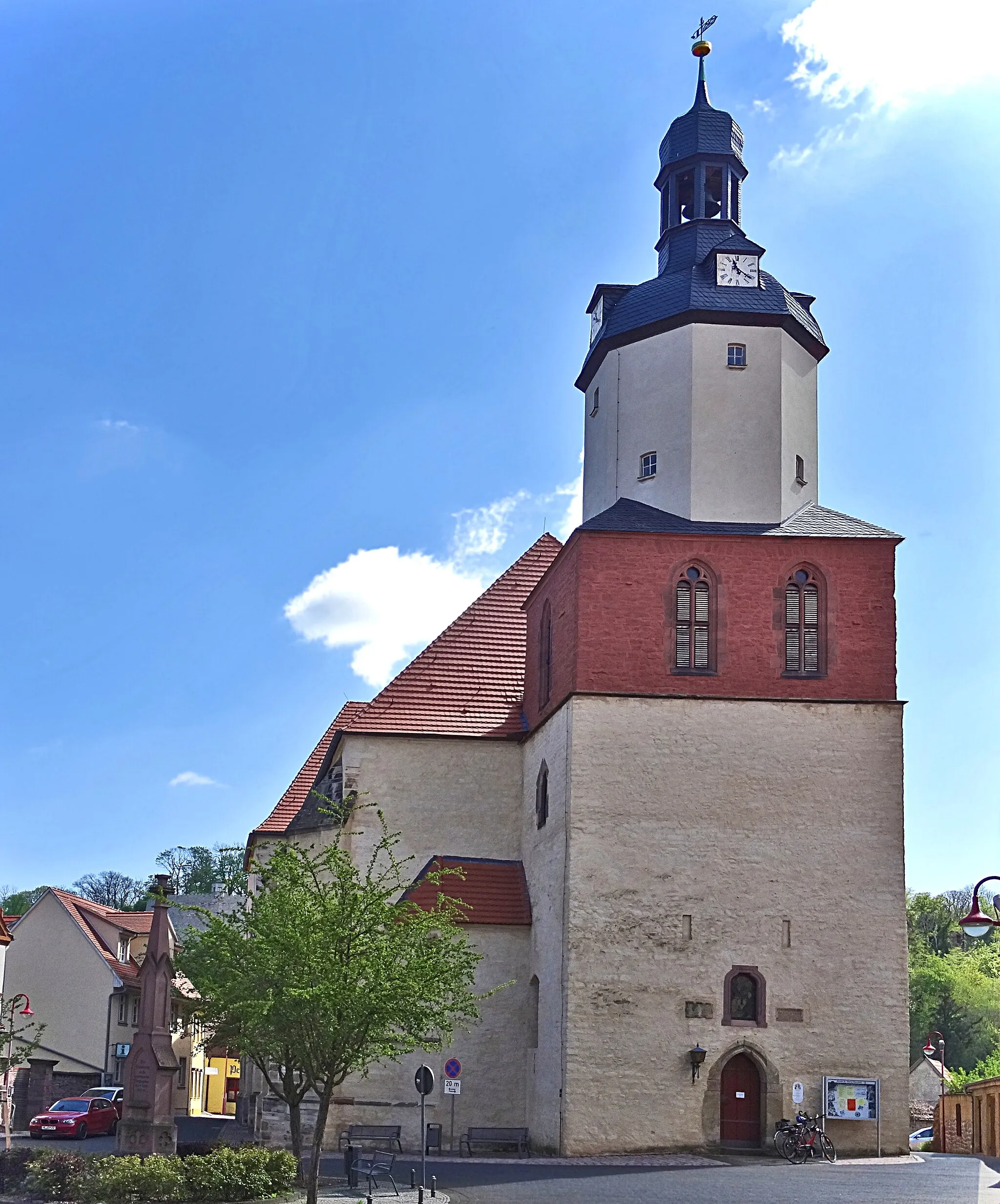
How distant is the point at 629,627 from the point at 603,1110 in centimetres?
928

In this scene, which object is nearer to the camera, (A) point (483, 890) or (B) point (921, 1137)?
(A) point (483, 890)

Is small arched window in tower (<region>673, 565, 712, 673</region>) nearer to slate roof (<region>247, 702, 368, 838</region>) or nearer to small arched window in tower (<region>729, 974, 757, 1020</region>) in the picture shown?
small arched window in tower (<region>729, 974, 757, 1020</region>)

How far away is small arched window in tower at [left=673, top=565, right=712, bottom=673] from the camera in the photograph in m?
29.8

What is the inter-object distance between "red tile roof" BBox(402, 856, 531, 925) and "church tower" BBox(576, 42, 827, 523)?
27.7 feet

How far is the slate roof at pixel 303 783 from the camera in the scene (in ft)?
144

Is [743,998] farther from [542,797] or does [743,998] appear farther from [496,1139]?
[542,797]

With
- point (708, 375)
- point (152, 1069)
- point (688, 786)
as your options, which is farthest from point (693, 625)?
point (152, 1069)

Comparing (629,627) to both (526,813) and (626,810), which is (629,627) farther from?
(526,813)

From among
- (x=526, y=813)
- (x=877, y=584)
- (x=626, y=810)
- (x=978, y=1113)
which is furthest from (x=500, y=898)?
(x=978, y=1113)

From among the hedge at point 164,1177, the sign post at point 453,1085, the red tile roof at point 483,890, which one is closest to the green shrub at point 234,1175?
the hedge at point 164,1177

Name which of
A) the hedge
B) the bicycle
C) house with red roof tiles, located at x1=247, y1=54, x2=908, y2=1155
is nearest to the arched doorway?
house with red roof tiles, located at x1=247, y1=54, x2=908, y2=1155

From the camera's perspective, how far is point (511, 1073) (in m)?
30.9

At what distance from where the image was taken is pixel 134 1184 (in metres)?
19.1

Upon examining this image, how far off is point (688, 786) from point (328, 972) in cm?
1154
